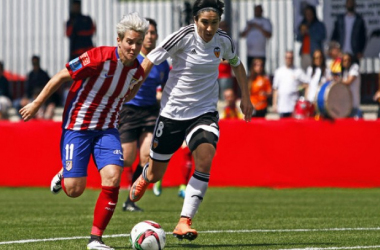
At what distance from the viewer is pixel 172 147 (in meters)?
9.96

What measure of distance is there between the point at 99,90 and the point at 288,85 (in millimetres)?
10769

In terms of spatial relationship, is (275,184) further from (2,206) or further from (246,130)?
(2,206)

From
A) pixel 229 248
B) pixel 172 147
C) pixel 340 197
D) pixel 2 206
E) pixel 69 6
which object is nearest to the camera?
pixel 229 248

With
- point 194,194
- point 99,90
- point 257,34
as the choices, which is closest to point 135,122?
point 194,194

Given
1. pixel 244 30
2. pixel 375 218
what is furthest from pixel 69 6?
pixel 375 218

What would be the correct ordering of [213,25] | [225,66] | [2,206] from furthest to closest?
1. [225,66]
2. [2,206]
3. [213,25]

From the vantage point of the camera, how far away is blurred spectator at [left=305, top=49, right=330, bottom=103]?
60.6ft

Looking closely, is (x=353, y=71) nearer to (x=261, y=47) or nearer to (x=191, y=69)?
(x=261, y=47)

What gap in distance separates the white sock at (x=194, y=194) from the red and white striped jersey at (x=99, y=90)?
0.95m

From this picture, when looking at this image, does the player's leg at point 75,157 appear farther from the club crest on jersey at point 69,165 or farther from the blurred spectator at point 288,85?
the blurred spectator at point 288,85

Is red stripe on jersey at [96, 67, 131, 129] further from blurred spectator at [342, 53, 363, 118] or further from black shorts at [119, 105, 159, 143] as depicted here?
blurred spectator at [342, 53, 363, 118]

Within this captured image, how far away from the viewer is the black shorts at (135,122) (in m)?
12.8

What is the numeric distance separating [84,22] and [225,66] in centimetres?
344

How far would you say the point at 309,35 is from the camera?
20359mm
